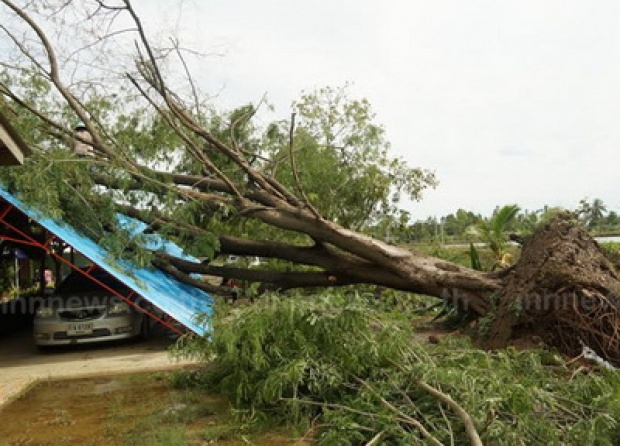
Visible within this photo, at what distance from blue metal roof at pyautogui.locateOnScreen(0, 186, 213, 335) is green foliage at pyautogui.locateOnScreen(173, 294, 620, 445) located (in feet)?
7.50

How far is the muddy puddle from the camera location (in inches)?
196

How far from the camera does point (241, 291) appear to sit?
1044 centimetres

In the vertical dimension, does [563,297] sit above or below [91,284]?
below

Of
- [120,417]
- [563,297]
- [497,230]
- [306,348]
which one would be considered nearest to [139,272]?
[120,417]

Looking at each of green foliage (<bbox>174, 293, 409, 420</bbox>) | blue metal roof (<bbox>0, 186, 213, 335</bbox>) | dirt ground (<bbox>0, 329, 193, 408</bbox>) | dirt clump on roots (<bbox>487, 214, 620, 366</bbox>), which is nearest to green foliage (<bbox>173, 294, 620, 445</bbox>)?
green foliage (<bbox>174, 293, 409, 420</bbox>)

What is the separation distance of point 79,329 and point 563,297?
7.00 m

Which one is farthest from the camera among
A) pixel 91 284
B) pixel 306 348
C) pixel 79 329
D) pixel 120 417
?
pixel 91 284

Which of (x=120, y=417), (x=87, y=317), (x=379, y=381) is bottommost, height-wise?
(x=120, y=417)

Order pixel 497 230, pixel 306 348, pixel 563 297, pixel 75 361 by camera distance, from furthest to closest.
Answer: pixel 497 230 → pixel 75 361 → pixel 563 297 → pixel 306 348

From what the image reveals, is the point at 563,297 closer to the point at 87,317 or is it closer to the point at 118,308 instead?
the point at 118,308

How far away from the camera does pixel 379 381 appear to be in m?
5.04

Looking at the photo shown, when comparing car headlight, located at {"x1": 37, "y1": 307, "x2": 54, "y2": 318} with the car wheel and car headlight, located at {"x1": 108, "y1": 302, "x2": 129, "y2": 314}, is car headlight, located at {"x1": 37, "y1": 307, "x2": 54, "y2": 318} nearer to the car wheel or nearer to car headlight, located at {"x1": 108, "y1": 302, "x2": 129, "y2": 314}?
car headlight, located at {"x1": 108, "y1": 302, "x2": 129, "y2": 314}

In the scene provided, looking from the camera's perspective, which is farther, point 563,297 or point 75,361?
point 75,361

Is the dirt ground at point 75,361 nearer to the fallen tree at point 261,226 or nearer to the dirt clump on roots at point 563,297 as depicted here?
the fallen tree at point 261,226
